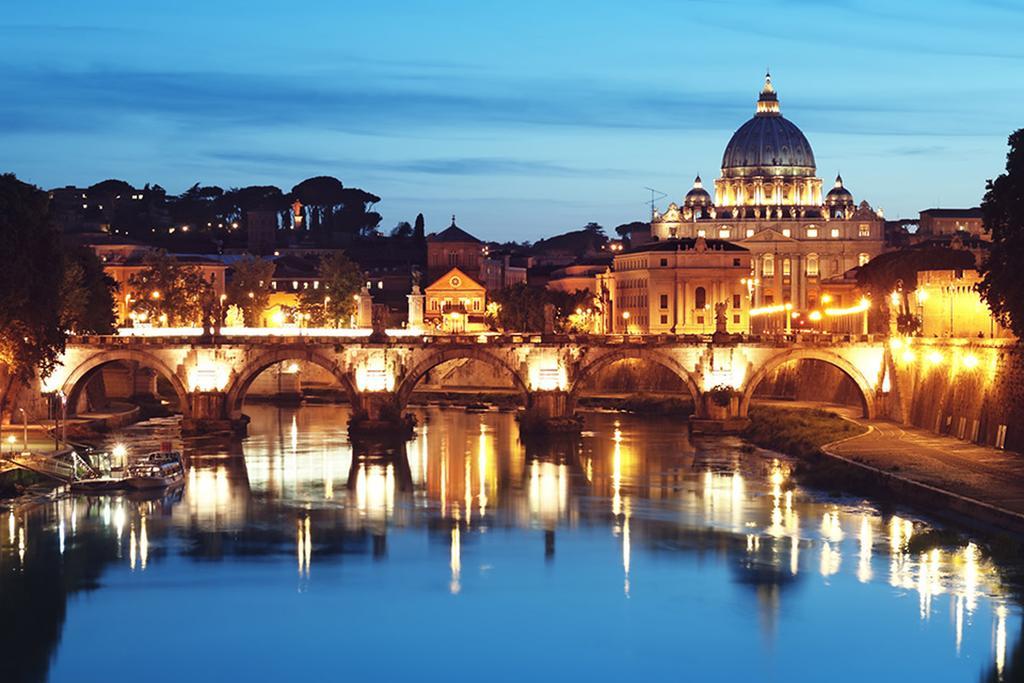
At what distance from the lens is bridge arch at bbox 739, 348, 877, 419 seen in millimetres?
70938

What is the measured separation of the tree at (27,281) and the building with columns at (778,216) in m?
88.0

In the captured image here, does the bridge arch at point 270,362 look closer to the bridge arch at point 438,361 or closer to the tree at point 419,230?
the bridge arch at point 438,361

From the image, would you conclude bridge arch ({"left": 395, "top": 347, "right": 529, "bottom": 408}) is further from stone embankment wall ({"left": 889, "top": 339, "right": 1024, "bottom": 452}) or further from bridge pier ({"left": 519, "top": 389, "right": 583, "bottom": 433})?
stone embankment wall ({"left": 889, "top": 339, "right": 1024, "bottom": 452})

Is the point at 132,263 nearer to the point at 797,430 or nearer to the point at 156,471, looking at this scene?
the point at 797,430

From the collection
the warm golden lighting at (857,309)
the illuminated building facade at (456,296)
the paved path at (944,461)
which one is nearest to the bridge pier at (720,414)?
the paved path at (944,461)

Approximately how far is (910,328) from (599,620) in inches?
1459

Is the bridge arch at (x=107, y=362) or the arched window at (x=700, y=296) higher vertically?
the arched window at (x=700, y=296)

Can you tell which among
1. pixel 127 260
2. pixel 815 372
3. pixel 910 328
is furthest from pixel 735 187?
pixel 910 328

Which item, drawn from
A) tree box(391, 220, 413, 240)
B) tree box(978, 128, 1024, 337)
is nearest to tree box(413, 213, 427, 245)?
tree box(391, 220, 413, 240)

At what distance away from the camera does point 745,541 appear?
1805 inches

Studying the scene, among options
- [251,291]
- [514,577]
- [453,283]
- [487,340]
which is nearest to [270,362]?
[487,340]

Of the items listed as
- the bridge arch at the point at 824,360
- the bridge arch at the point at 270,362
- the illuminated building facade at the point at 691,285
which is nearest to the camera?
the bridge arch at the point at 824,360

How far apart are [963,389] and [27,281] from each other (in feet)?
96.3

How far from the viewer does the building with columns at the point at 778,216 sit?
495ft
